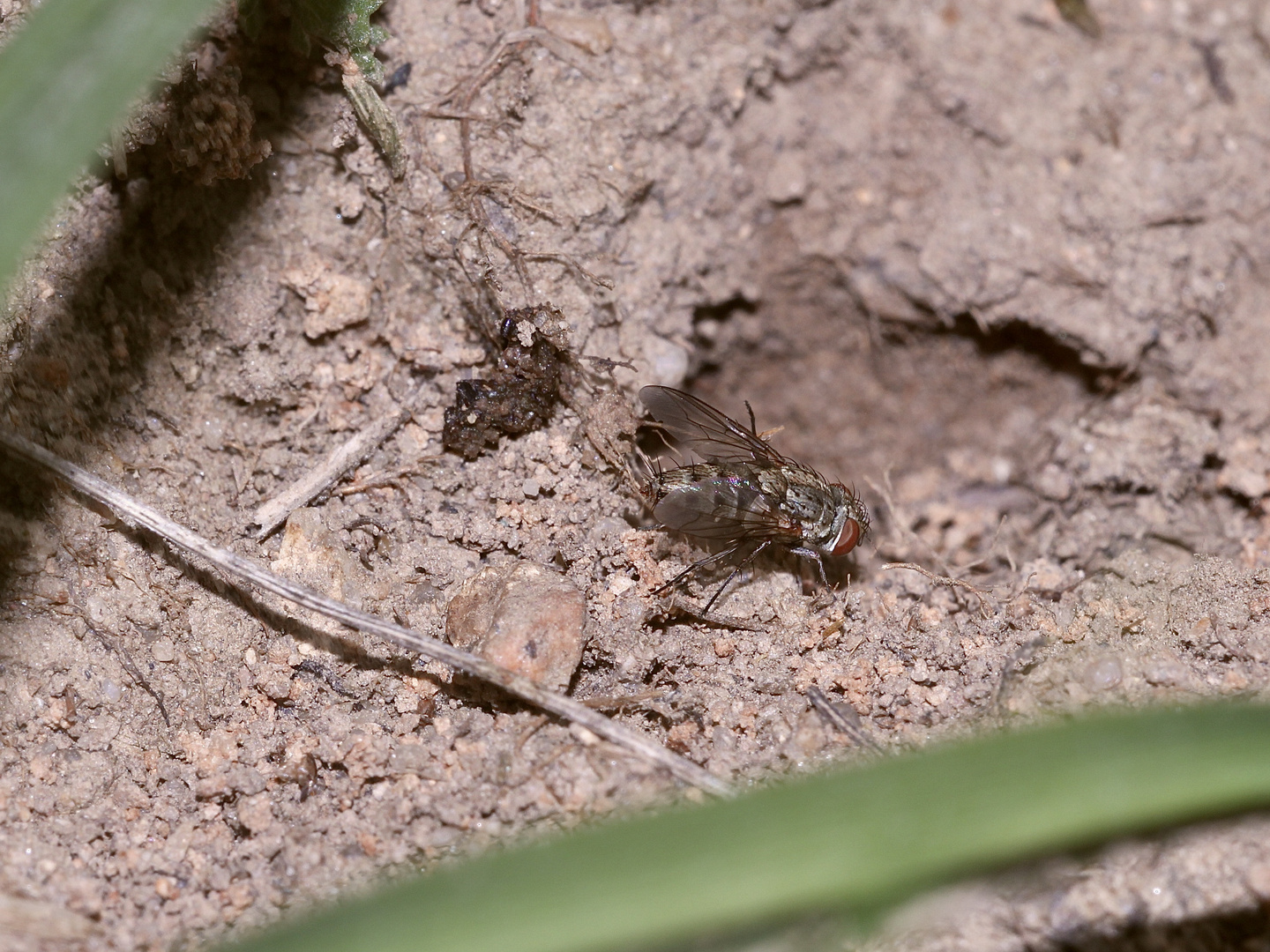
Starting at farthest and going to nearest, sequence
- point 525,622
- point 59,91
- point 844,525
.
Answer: point 844,525
point 525,622
point 59,91

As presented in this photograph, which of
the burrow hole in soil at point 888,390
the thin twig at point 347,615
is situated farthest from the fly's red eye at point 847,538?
the thin twig at point 347,615

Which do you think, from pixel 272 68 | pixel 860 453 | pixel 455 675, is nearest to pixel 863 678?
pixel 455 675

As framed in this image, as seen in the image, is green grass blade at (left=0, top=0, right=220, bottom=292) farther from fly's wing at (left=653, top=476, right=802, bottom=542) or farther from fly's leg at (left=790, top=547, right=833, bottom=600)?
fly's leg at (left=790, top=547, right=833, bottom=600)

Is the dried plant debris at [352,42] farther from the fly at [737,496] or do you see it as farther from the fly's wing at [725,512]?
the fly's wing at [725,512]

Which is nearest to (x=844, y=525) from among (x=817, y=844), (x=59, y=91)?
(x=817, y=844)

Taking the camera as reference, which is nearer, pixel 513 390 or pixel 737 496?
pixel 513 390

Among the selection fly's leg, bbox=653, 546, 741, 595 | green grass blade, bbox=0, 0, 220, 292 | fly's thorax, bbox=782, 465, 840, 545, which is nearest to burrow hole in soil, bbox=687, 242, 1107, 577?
fly's thorax, bbox=782, 465, 840, 545

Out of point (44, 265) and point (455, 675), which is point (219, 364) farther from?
point (455, 675)

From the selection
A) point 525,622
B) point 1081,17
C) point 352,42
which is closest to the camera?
point 525,622

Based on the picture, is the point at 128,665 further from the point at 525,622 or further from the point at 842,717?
the point at 842,717
